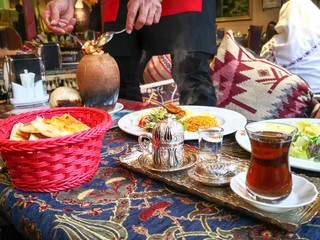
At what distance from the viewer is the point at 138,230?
0.52m

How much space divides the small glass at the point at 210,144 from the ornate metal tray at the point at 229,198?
1.8 inches

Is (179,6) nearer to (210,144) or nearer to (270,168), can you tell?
(210,144)

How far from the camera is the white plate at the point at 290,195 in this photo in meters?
0.52

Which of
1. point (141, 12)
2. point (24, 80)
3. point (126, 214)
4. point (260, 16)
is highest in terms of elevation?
point (260, 16)

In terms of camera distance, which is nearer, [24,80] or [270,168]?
[270,168]

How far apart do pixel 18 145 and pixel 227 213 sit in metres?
0.38

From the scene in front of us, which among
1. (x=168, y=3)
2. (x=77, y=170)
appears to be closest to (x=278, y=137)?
(x=77, y=170)

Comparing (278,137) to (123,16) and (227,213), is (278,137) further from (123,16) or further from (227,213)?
(123,16)

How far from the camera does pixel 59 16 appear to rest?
1421mm

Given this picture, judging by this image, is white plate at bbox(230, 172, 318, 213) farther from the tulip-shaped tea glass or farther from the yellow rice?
the yellow rice

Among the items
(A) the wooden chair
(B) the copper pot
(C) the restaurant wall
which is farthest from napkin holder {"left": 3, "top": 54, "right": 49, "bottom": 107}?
(C) the restaurant wall

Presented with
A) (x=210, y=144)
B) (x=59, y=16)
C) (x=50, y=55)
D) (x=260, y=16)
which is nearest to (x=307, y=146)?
(x=210, y=144)

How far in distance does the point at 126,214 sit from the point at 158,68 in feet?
7.18

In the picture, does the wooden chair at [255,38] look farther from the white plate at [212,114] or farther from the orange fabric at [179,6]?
the white plate at [212,114]
